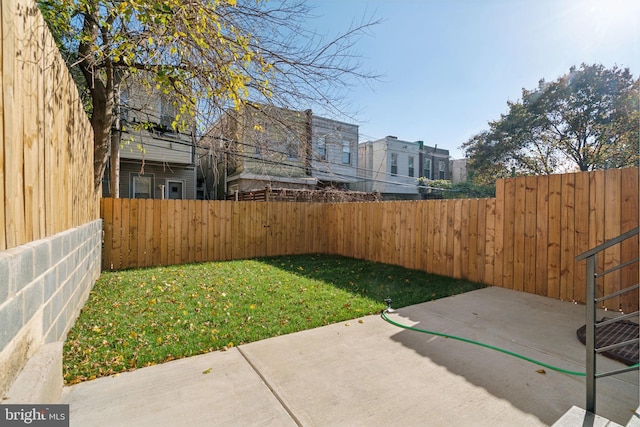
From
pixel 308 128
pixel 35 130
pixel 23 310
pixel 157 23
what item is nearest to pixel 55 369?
pixel 23 310

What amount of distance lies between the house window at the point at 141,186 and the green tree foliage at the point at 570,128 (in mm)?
17982

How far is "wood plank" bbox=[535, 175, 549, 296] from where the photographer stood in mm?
4703

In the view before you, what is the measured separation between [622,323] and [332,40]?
4799 mm

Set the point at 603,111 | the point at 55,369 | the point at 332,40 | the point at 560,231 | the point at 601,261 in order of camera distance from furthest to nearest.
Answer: the point at 603,111 < the point at 560,231 < the point at 601,261 < the point at 332,40 < the point at 55,369

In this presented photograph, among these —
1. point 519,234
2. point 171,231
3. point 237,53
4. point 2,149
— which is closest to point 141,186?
point 171,231

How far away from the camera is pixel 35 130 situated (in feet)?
6.09

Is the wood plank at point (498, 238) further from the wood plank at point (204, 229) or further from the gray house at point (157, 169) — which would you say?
the gray house at point (157, 169)

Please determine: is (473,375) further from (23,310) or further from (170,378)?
(23,310)

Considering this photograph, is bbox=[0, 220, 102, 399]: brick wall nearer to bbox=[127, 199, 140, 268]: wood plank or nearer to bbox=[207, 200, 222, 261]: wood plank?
bbox=[127, 199, 140, 268]: wood plank

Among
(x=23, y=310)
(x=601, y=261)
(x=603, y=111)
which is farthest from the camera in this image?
(x=603, y=111)

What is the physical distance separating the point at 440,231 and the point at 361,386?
4.65 metres

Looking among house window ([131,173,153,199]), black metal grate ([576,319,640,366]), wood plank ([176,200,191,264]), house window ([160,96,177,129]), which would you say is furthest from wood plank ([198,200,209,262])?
black metal grate ([576,319,640,366])

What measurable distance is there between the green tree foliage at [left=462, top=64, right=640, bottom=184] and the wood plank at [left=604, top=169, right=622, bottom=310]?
13.4m

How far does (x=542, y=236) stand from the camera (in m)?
4.77
